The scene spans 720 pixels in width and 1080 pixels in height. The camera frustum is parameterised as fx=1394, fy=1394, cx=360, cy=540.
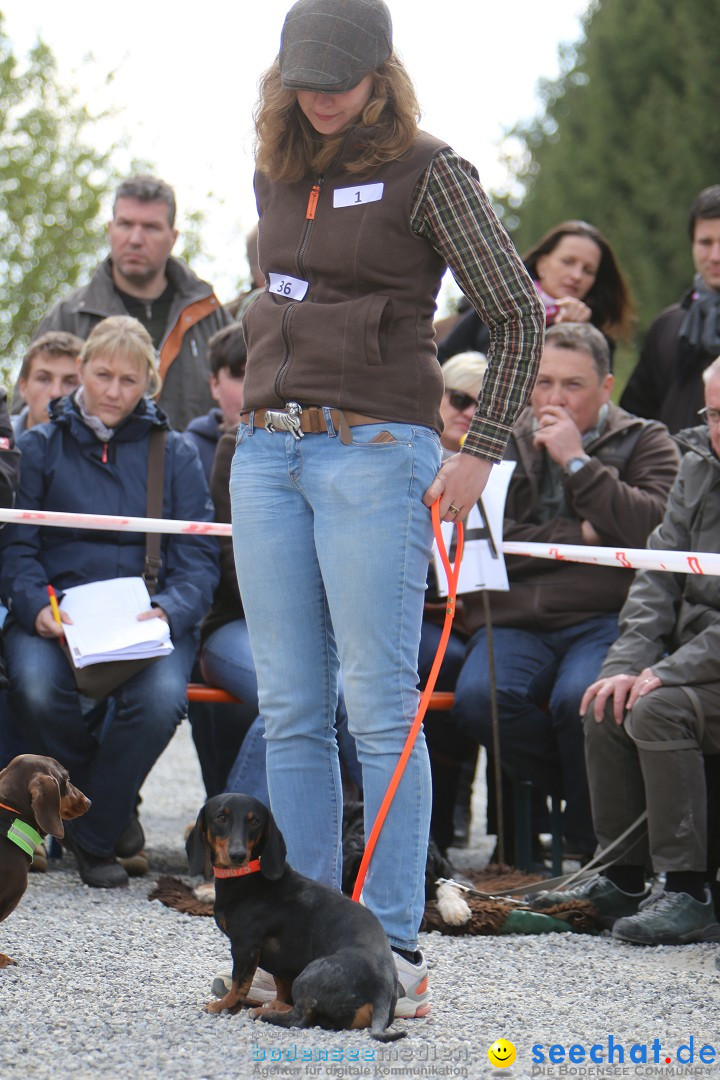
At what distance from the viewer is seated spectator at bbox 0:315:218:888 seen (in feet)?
16.8

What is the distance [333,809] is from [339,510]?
76 cm

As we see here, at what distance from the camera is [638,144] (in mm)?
23641

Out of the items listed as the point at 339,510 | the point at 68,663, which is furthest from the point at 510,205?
the point at 339,510

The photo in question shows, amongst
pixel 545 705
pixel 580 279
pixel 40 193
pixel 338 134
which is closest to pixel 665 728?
pixel 545 705

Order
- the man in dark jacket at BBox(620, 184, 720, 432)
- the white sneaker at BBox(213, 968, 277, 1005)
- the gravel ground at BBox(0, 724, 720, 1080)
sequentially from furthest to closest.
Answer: the man in dark jacket at BBox(620, 184, 720, 432), the white sneaker at BBox(213, 968, 277, 1005), the gravel ground at BBox(0, 724, 720, 1080)

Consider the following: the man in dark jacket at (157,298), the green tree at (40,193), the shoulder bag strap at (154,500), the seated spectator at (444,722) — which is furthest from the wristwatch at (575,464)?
the green tree at (40,193)

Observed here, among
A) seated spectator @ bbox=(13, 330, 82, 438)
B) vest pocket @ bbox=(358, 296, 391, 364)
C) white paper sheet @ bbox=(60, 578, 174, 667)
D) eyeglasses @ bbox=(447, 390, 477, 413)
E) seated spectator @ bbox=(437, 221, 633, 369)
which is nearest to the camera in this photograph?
vest pocket @ bbox=(358, 296, 391, 364)

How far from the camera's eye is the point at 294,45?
123 inches

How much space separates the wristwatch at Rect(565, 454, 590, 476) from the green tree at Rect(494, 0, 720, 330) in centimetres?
1569

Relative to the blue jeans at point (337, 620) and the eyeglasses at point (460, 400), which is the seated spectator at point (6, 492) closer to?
the eyeglasses at point (460, 400)

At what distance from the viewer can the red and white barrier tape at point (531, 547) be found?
15.5ft

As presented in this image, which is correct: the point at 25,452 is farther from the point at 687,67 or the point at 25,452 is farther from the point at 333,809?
the point at 687,67

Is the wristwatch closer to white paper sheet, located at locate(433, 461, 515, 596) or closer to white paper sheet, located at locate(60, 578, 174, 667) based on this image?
white paper sheet, located at locate(433, 461, 515, 596)

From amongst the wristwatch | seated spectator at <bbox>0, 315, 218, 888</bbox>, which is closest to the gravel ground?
seated spectator at <bbox>0, 315, 218, 888</bbox>
